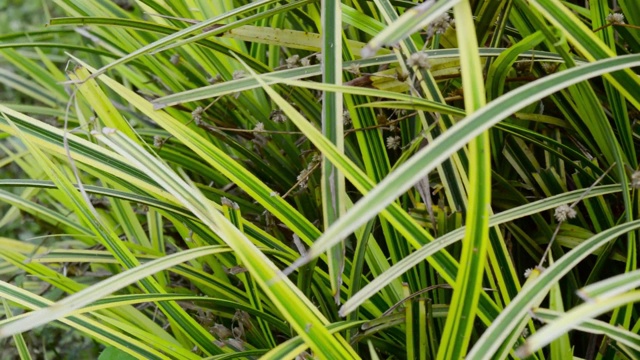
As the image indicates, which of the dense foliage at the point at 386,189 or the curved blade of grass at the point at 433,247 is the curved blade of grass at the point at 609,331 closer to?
the dense foliage at the point at 386,189

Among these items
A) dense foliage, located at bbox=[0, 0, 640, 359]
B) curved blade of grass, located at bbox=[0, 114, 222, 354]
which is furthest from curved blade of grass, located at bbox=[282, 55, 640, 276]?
curved blade of grass, located at bbox=[0, 114, 222, 354]

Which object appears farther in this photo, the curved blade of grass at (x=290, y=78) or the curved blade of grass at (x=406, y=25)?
the curved blade of grass at (x=290, y=78)

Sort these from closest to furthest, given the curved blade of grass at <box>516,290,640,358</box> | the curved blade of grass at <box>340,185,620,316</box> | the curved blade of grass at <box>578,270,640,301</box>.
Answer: the curved blade of grass at <box>516,290,640,358</box>
the curved blade of grass at <box>578,270,640,301</box>
the curved blade of grass at <box>340,185,620,316</box>

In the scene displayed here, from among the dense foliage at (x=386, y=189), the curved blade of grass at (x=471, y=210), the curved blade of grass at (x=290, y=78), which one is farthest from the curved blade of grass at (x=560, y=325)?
the curved blade of grass at (x=290, y=78)

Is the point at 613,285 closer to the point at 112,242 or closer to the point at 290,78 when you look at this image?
the point at 290,78

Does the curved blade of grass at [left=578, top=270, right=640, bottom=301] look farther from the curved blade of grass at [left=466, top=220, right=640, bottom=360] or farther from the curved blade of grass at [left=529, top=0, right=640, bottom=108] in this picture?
the curved blade of grass at [left=529, top=0, right=640, bottom=108]

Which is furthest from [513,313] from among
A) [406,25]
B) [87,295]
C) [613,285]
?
[87,295]

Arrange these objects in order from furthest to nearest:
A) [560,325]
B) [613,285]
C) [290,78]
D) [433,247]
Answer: [290,78], [433,247], [613,285], [560,325]
